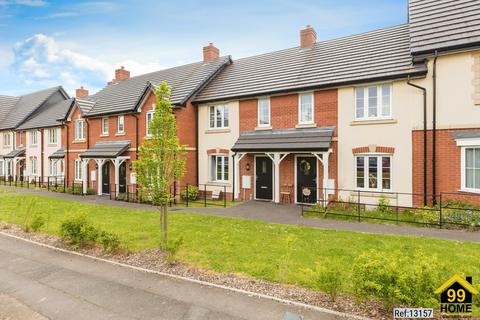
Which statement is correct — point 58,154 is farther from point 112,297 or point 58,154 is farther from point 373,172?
point 373,172

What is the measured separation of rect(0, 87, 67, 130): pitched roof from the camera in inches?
1425

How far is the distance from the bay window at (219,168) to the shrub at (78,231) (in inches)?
416

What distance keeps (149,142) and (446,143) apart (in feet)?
39.7

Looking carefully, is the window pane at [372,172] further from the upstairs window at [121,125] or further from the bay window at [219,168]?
the upstairs window at [121,125]

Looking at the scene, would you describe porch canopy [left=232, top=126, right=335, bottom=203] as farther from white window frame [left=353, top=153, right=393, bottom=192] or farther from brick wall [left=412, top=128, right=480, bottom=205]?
brick wall [left=412, top=128, right=480, bottom=205]

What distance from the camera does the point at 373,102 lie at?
47.0 ft

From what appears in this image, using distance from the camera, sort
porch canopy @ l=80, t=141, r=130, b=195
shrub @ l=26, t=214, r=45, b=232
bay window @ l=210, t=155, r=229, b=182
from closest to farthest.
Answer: shrub @ l=26, t=214, r=45, b=232 → bay window @ l=210, t=155, r=229, b=182 → porch canopy @ l=80, t=141, r=130, b=195

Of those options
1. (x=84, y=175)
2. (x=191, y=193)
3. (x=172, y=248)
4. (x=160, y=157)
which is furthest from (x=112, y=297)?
(x=84, y=175)

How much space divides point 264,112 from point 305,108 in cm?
255

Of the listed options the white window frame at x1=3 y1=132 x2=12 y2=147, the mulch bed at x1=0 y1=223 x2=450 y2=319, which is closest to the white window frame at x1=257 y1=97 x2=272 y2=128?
the mulch bed at x1=0 y1=223 x2=450 y2=319

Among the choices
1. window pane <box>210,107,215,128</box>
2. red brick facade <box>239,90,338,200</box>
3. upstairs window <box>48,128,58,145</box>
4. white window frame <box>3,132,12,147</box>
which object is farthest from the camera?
white window frame <box>3,132,12,147</box>

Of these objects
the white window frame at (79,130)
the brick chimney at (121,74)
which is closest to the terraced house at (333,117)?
the white window frame at (79,130)

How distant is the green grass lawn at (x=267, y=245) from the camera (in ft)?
22.5

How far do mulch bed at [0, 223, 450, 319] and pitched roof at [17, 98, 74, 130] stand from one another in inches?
1061
